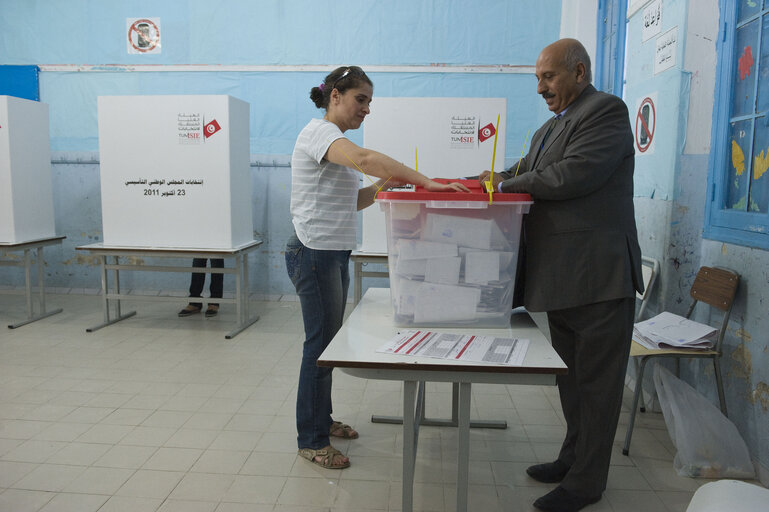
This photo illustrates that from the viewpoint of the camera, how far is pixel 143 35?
5.07m

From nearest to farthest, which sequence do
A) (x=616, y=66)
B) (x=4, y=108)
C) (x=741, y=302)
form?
(x=741, y=302) → (x=616, y=66) → (x=4, y=108)

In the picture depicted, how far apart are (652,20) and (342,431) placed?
266 cm

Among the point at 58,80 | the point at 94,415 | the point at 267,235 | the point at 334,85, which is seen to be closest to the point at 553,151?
the point at 334,85

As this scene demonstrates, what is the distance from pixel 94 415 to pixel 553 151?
236 centimetres

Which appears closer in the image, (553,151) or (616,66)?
(553,151)

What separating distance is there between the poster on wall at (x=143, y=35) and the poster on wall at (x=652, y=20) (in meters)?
4.04

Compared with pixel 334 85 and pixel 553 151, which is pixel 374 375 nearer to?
pixel 553 151

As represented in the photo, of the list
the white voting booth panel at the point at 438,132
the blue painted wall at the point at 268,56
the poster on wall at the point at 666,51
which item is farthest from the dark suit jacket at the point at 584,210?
the blue painted wall at the point at 268,56

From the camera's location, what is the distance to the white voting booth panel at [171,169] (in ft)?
13.1

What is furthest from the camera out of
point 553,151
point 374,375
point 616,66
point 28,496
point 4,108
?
point 4,108

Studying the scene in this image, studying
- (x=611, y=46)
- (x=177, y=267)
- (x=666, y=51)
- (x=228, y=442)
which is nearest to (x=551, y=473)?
(x=228, y=442)

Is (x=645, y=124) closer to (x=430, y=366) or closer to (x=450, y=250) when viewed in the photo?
(x=450, y=250)

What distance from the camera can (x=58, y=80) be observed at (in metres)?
5.16

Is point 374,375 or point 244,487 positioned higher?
point 374,375
